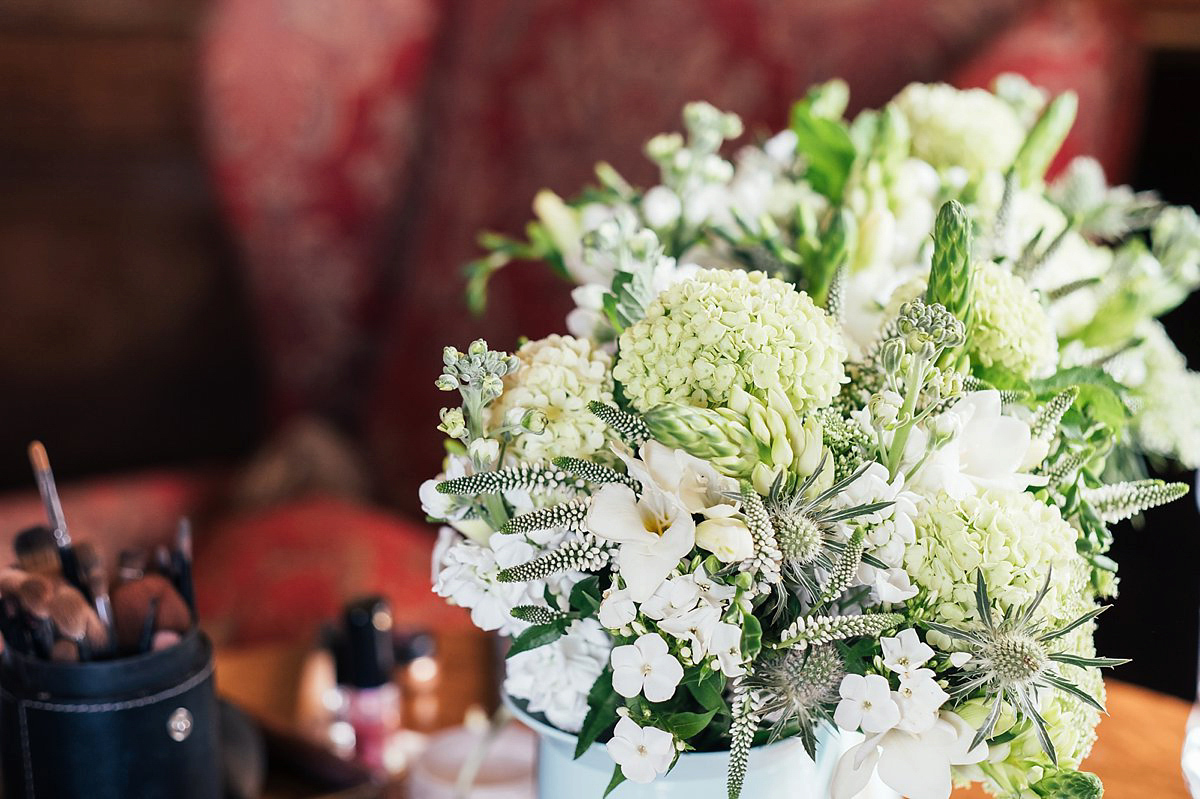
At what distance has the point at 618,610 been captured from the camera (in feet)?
1.26

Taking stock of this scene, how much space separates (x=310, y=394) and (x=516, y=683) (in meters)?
1.17

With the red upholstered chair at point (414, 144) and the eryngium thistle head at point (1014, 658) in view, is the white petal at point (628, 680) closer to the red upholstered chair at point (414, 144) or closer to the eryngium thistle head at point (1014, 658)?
the eryngium thistle head at point (1014, 658)

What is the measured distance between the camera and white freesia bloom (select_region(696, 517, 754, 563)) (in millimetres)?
366

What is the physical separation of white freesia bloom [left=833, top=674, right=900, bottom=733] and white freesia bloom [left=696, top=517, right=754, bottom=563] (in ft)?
0.18

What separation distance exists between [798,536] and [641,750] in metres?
0.09

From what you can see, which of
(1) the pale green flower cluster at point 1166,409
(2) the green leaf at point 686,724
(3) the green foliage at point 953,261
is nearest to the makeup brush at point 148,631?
(2) the green leaf at point 686,724

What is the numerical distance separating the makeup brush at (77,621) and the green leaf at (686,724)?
0.27 m

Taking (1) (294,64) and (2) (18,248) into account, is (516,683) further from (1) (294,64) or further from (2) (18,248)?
(2) (18,248)

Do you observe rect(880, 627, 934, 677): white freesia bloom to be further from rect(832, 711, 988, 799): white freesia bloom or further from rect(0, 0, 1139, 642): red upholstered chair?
rect(0, 0, 1139, 642): red upholstered chair

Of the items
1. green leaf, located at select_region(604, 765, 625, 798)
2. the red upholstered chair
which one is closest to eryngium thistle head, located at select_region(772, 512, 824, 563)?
green leaf, located at select_region(604, 765, 625, 798)

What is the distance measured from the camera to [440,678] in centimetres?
88

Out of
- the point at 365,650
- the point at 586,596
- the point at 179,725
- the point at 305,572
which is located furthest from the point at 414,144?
the point at 586,596

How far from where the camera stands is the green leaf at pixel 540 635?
1.42ft

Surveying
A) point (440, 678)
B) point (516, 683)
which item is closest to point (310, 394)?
point (440, 678)
